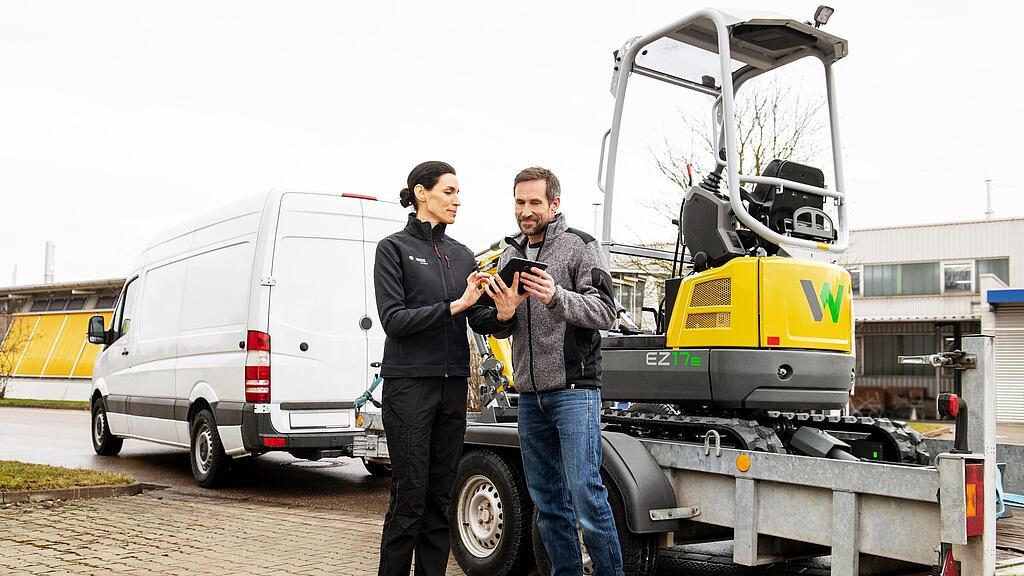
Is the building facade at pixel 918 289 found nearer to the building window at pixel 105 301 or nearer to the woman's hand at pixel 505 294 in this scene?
the building window at pixel 105 301

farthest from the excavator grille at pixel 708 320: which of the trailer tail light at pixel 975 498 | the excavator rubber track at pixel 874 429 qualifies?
the trailer tail light at pixel 975 498

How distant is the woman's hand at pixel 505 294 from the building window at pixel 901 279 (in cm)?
4562

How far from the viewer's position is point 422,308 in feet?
14.8

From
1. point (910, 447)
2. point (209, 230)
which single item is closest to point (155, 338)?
point (209, 230)

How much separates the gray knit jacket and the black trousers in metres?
0.37

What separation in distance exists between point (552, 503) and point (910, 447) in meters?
2.38

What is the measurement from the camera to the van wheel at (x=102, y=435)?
45.1 feet

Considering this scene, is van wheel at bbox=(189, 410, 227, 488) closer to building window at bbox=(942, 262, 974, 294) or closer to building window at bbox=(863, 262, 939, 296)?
building window at bbox=(942, 262, 974, 294)

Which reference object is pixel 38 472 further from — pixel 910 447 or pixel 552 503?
pixel 910 447

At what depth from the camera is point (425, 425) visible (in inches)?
179

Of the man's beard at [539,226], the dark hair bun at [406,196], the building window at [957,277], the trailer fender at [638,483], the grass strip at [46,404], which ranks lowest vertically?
the grass strip at [46,404]

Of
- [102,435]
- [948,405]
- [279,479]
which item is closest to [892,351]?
[102,435]

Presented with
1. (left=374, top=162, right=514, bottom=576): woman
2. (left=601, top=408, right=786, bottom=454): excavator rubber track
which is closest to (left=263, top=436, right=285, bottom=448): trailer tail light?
(left=601, top=408, right=786, bottom=454): excavator rubber track

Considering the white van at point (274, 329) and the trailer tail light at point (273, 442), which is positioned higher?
the white van at point (274, 329)
